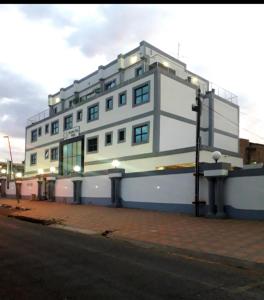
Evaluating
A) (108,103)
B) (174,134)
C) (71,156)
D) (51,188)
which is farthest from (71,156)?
(174,134)

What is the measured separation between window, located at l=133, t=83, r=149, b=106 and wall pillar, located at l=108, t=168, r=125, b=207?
7.90m

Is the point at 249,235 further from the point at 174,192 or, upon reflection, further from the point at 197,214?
the point at 174,192

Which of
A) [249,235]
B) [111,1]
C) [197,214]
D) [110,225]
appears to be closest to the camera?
[111,1]

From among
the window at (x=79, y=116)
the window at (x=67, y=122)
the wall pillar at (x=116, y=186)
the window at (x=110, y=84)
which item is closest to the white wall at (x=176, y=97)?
the wall pillar at (x=116, y=186)

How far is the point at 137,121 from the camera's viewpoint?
32.1 metres

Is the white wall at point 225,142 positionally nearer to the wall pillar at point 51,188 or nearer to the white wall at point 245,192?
the wall pillar at point 51,188

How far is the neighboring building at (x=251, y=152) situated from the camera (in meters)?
50.9

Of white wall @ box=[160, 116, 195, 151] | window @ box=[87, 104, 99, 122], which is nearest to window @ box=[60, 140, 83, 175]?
window @ box=[87, 104, 99, 122]

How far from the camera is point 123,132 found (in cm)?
3372

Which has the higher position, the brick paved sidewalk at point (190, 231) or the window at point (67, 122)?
the window at point (67, 122)

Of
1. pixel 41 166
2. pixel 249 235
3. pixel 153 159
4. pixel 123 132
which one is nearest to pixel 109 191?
pixel 153 159

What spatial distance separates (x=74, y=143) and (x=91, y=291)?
35813 millimetres

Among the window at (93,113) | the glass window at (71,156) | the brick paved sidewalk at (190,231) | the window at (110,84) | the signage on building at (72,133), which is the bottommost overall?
the brick paved sidewalk at (190,231)

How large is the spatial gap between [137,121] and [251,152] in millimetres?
25782
